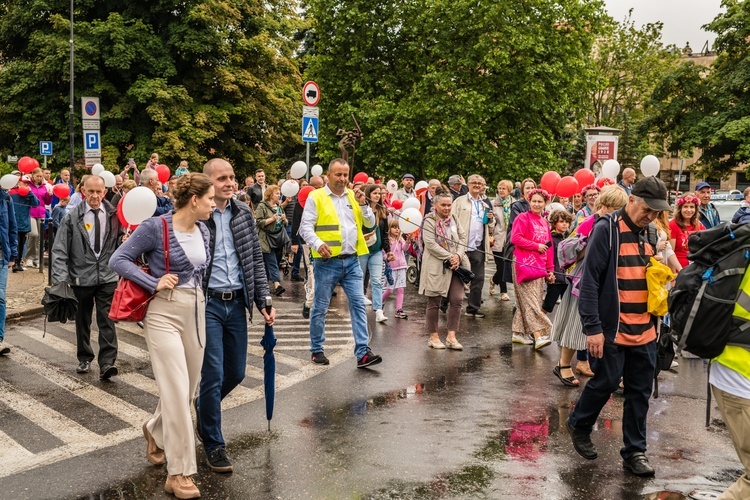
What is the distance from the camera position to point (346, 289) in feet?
28.7

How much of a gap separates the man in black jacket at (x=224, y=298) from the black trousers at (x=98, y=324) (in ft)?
9.25

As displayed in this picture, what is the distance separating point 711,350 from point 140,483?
3.52 m

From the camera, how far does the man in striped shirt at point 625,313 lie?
550 centimetres

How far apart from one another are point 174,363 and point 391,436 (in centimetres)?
196

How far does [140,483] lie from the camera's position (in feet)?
17.1

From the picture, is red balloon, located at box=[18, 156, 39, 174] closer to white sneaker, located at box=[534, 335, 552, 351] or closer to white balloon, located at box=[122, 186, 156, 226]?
white balloon, located at box=[122, 186, 156, 226]

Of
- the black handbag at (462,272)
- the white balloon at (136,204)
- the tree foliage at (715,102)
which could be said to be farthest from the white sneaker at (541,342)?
the tree foliage at (715,102)

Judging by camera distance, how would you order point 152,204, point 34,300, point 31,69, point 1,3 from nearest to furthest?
point 152,204 < point 34,300 < point 31,69 < point 1,3

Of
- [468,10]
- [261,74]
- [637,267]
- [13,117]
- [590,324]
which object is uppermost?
[468,10]

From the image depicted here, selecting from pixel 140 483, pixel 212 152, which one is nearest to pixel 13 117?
pixel 212 152

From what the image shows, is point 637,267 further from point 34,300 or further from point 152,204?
point 34,300

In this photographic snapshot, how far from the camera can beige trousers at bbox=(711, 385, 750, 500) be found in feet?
13.6

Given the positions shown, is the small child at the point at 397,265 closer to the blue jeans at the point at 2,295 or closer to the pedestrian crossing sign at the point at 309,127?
the pedestrian crossing sign at the point at 309,127

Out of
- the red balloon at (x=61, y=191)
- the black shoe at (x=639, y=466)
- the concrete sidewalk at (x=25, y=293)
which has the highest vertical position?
the red balloon at (x=61, y=191)
